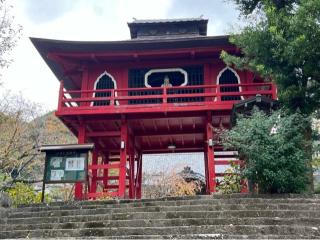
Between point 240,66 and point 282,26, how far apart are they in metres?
2.02

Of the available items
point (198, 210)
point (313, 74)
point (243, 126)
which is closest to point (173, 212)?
point (198, 210)

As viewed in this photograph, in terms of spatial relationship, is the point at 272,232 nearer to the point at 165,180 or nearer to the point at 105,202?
the point at 105,202

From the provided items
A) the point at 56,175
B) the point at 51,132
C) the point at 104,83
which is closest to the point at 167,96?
the point at 104,83

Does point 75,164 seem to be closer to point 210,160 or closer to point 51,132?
point 210,160

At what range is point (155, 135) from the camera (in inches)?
650

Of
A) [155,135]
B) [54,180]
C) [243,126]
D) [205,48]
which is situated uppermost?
[205,48]

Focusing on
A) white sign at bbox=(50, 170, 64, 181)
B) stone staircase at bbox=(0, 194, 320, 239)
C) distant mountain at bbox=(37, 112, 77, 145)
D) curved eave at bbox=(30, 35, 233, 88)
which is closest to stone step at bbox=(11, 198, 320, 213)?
stone staircase at bbox=(0, 194, 320, 239)

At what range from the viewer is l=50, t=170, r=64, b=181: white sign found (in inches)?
476

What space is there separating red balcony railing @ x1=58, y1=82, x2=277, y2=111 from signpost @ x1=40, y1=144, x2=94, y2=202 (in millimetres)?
2375

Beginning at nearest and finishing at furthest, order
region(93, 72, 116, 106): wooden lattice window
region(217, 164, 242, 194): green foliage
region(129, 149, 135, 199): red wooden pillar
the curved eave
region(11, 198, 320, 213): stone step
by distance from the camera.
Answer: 1. region(11, 198, 320, 213): stone step
2. region(217, 164, 242, 194): green foliage
3. the curved eave
4. region(93, 72, 116, 106): wooden lattice window
5. region(129, 149, 135, 199): red wooden pillar

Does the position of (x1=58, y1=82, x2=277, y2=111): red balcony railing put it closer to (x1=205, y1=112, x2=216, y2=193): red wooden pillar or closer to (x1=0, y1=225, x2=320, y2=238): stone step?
(x1=205, y1=112, x2=216, y2=193): red wooden pillar

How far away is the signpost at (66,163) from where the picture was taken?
1205 centimetres

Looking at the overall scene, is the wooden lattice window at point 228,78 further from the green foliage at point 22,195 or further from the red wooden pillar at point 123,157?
the green foliage at point 22,195

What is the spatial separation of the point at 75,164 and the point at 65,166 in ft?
1.04
